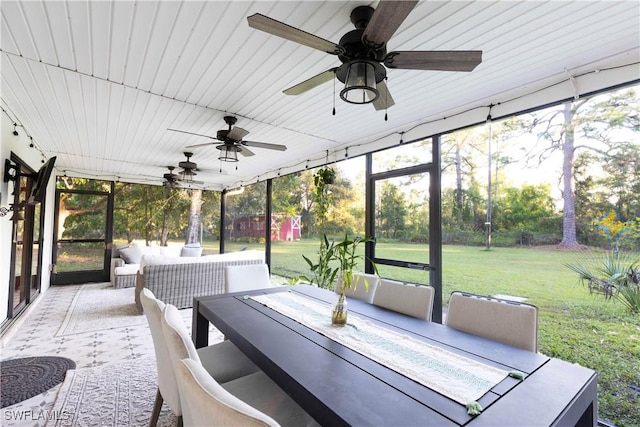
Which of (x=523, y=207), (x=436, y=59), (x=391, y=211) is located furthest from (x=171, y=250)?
(x=436, y=59)

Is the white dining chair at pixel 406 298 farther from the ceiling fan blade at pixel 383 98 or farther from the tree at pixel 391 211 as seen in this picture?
the tree at pixel 391 211

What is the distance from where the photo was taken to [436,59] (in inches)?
63.3

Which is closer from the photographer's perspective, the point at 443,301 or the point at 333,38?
the point at 333,38

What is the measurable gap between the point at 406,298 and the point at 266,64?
→ 202 cm

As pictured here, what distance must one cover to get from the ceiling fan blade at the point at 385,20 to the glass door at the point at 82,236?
7577 mm

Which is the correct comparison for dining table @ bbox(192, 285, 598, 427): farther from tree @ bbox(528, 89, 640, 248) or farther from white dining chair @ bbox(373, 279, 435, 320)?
tree @ bbox(528, 89, 640, 248)

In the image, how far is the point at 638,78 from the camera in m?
2.03

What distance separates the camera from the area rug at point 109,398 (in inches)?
79.7

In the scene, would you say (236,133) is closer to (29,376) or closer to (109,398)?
(109,398)

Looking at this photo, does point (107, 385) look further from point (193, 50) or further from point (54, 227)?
point (54, 227)

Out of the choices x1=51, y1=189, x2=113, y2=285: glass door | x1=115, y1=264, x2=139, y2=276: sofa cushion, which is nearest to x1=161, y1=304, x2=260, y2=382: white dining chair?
x1=115, y1=264, x2=139, y2=276: sofa cushion

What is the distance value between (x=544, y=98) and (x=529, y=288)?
5.40ft

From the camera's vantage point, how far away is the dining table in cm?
97

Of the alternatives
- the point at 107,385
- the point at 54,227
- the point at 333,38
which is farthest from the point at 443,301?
the point at 54,227
